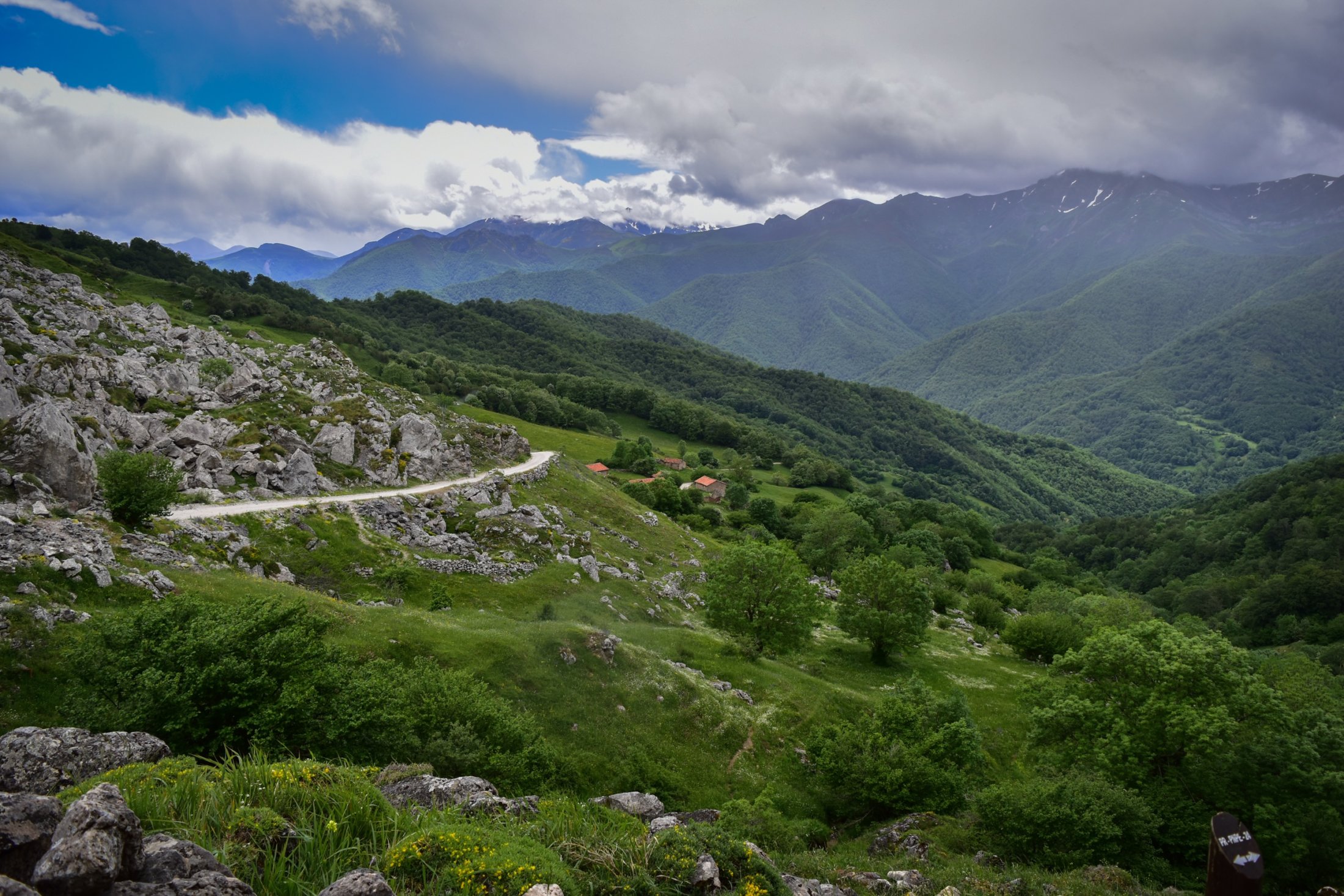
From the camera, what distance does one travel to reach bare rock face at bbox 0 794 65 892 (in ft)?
25.1

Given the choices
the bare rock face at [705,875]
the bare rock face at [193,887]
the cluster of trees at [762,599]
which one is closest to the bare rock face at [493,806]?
the bare rock face at [705,875]

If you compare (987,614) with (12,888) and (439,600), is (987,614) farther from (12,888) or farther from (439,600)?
(12,888)

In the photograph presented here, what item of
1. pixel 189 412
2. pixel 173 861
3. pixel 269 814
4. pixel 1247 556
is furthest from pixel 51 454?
pixel 1247 556

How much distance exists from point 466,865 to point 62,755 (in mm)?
10362

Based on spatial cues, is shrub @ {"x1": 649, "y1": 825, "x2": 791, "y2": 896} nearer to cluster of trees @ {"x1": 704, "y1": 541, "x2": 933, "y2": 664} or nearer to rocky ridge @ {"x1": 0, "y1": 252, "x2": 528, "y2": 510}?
cluster of trees @ {"x1": 704, "y1": 541, "x2": 933, "y2": 664}

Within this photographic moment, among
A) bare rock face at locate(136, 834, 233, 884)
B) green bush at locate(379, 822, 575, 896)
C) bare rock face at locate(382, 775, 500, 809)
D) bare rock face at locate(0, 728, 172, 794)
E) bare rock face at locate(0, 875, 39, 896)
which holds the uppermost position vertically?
bare rock face at locate(0, 875, 39, 896)

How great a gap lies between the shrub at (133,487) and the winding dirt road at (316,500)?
441 cm

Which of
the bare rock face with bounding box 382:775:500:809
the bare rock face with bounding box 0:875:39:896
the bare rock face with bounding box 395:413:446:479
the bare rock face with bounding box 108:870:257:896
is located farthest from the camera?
the bare rock face with bounding box 395:413:446:479

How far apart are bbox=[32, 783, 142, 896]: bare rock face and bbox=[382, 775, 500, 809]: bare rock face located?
720 centimetres

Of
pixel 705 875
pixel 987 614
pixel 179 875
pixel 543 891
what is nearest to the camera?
pixel 179 875

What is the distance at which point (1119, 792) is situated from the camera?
2411 centimetres

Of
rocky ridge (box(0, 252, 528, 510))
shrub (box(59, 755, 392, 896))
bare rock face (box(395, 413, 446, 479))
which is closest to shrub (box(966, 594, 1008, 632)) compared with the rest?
rocky ridge (box(0, 252, 528, 510))

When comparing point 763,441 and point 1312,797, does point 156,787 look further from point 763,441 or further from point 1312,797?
point 763,441

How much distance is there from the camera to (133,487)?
116 ft
